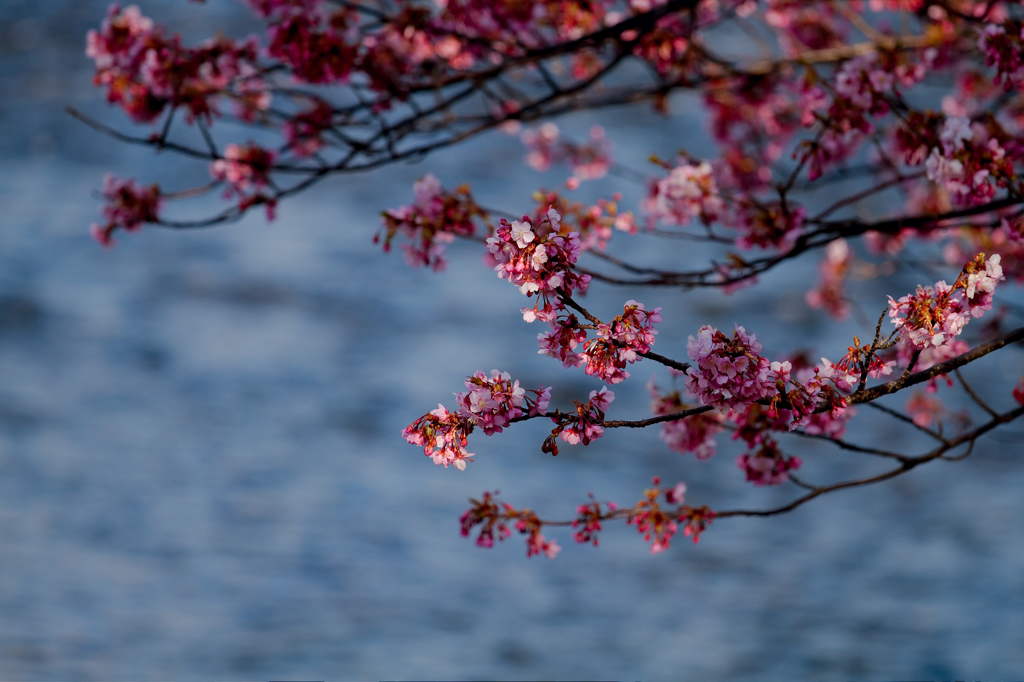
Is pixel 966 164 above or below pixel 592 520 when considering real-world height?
above

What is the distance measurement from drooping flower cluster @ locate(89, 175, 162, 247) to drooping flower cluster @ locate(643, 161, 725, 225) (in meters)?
2.20

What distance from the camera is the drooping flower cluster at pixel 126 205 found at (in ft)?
11.7

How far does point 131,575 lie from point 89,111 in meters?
10.1

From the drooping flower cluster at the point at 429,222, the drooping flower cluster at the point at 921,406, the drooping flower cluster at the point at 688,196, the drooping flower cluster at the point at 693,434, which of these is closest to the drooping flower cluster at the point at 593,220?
the drooping flower cluster at the point at 688,196

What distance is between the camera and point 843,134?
2.89 m

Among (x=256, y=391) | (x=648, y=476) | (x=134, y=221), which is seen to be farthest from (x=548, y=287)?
(x=256, y=391)

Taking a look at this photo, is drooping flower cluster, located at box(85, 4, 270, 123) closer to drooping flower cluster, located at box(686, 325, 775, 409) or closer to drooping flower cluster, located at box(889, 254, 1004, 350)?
drooping flower cluster, located at box(686, 325, 775, 409)

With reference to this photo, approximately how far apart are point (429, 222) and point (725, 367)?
1.49 meters

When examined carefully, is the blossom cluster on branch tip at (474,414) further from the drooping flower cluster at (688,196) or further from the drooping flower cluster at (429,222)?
the drooping flower cluster at (688,196)

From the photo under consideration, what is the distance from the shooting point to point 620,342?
6.07 ft

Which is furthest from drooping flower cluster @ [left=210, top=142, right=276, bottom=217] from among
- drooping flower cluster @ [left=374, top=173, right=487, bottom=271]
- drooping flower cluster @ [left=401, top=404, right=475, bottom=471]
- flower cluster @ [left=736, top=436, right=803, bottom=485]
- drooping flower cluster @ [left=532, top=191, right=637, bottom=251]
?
flower cluster @ [left=736, top=436, right=803, bottom=485]

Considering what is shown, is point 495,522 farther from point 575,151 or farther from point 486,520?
point 575,151

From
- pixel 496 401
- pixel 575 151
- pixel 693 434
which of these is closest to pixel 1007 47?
pixel 693 434

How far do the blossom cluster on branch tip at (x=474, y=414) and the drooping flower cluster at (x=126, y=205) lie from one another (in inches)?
87.3
